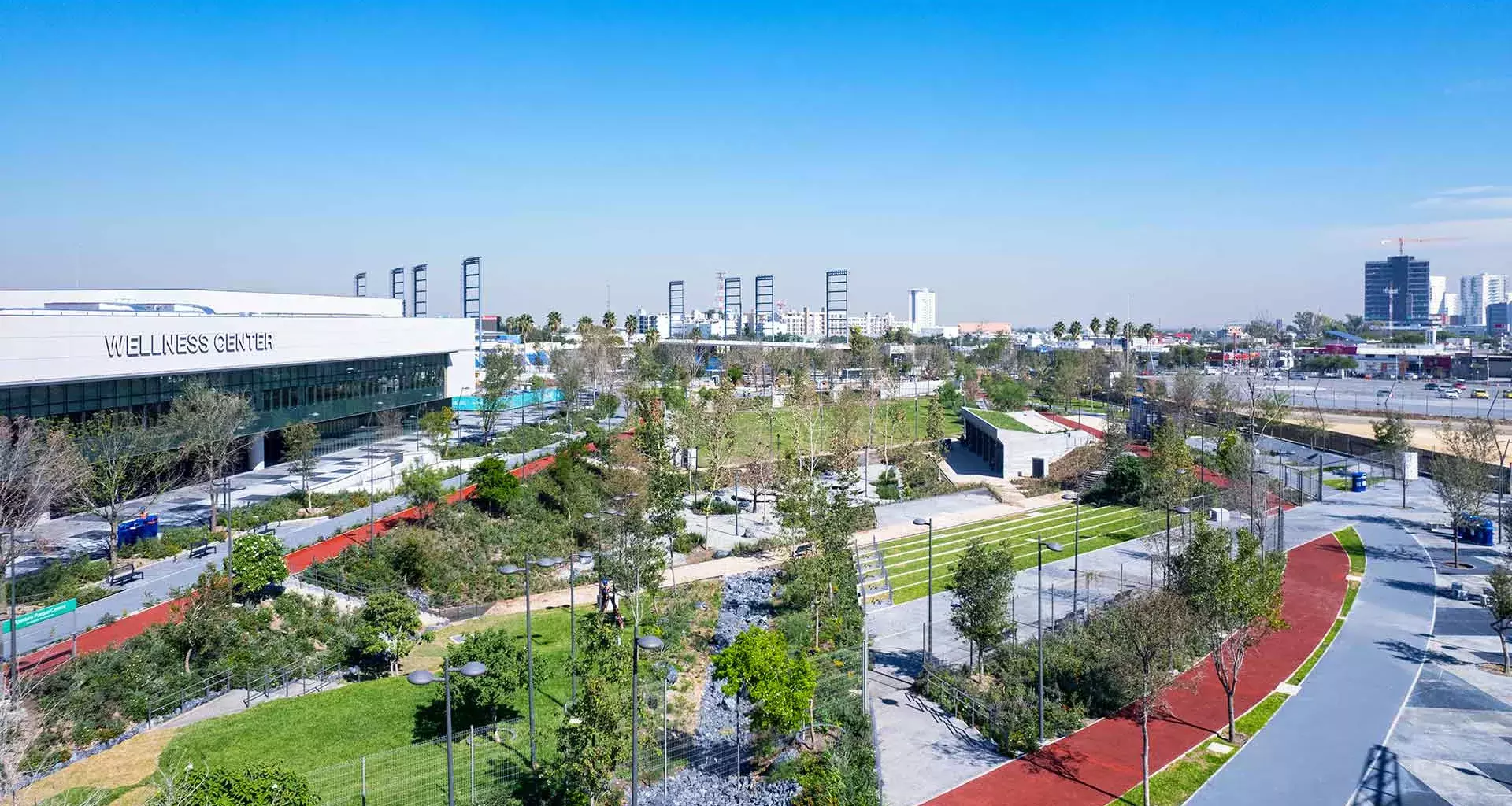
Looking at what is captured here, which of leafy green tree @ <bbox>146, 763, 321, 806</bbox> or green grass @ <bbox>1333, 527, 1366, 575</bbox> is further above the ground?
leafy green tree @ <bbox>146, 763, 321, 806</bbox>

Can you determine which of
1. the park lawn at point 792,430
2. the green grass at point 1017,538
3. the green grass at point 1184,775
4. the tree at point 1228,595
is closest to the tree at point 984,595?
the tree at point 1228,595

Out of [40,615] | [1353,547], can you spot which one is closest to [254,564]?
[40,615]

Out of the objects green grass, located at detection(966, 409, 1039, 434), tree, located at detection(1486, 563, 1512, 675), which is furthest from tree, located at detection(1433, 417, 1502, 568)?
green grass, located at detection(966, 409, 1039, 434)

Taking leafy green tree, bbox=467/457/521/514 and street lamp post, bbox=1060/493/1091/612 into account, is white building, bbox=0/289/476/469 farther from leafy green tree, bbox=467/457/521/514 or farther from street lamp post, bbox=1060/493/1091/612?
street lamp post, bbox=1060/493/1091/612

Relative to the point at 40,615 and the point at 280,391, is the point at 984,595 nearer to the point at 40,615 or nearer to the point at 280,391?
the point at 40,615

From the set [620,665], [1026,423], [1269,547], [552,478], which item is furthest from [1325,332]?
[620,665]

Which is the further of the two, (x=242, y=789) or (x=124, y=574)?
(x=124, y=574)

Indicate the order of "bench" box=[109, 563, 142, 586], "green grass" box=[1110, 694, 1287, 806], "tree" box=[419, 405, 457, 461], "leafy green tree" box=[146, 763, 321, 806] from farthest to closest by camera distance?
"tree" box=[419, 405, 457, 461]
"bench" box=[109, 563, 142, 586]
"green grass" box=[1110, 694, 1287, 806]
"leafy green tree" box=[146, 763, 321, 806]
